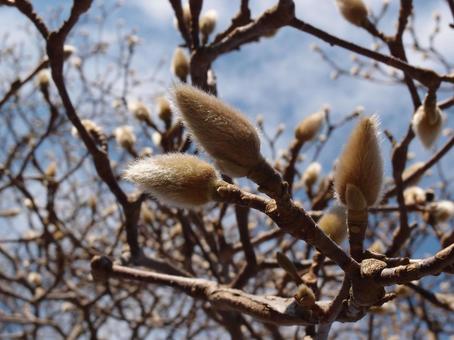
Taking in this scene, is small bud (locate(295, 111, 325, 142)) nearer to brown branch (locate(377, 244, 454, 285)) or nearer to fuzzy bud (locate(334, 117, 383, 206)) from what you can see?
fuzzy bud (locate(334, 117, 383, 206))

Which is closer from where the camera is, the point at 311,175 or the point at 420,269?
the point at 420,269

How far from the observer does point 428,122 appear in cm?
161

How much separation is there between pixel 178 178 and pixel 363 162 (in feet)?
1.03

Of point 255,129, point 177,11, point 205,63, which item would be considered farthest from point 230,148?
point 177,11

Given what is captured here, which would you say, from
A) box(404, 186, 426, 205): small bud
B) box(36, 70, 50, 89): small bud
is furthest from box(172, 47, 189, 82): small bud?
box(404, 186, 426, 205): small bud

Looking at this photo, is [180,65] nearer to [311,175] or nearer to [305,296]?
[311,175]

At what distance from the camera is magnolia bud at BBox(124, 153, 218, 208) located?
3.01ft

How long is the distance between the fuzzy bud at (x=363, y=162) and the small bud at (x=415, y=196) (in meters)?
1.51

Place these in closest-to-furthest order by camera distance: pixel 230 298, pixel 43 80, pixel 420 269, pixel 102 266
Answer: pixel 420 269, pixel 230 298, pixel 102 266, pixel 43 80

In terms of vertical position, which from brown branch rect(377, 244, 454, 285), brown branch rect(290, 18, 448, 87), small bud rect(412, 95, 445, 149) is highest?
brown branch rect(290, 18, 448, 87)

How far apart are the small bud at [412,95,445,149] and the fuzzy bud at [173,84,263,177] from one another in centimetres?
90

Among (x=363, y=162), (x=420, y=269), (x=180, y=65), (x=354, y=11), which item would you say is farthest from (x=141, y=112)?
(x=420, y=269)

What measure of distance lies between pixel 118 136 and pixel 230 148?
5.98ft

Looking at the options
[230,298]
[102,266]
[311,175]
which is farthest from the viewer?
[311,175]
